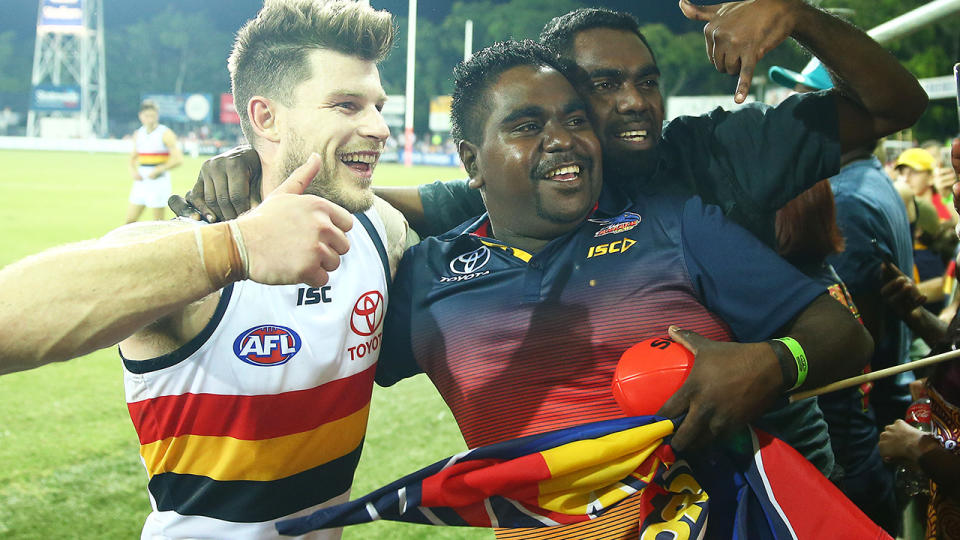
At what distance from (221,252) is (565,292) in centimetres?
92

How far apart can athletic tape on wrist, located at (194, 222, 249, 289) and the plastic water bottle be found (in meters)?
2.14

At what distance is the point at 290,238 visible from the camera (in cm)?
139

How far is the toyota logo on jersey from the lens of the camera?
81.3 inches

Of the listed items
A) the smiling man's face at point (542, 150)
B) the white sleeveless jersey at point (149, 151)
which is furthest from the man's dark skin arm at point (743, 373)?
the white sleeveless jersey at point (149, 151)

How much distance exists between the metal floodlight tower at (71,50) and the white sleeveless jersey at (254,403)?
1.10 m

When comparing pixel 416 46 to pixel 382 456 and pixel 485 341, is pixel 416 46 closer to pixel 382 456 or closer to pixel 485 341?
pixel 485 341

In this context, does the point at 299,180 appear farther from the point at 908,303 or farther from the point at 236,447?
the point at 908,303

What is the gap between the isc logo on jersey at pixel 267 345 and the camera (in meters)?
1.82

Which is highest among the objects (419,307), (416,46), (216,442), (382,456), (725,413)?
(416,46)

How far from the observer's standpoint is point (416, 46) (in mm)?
2334

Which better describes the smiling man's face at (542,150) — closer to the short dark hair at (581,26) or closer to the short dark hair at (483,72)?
the short dark hair at (483,72)

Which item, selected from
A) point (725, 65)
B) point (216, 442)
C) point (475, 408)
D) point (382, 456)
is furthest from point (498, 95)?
point (382, 456)

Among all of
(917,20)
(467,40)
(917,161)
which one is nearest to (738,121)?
(467,40)

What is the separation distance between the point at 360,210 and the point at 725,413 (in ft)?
3.39
